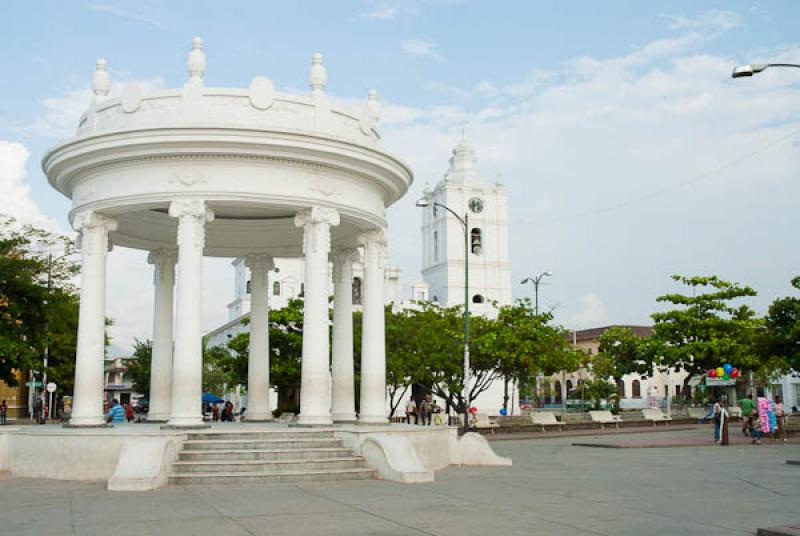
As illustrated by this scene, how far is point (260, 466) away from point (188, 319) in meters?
4.04

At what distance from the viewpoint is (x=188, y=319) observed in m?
20.9

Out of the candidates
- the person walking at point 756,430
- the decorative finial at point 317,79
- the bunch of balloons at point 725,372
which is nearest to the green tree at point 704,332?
the bunch of balloons at point 725,372

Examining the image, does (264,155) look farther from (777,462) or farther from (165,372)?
(777,462)

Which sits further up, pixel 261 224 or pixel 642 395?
pixel 261 224

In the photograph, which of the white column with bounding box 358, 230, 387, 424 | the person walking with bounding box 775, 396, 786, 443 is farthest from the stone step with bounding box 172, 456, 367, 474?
the person walking with bounding box 775, 396, 786, 443

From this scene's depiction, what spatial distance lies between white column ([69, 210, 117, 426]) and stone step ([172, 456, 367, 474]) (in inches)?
167

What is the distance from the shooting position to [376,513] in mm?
14047

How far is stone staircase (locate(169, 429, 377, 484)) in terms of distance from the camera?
61.6 feet

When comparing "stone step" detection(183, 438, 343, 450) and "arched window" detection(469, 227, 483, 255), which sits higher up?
"arched window" detection(469, 227, 483, 255)

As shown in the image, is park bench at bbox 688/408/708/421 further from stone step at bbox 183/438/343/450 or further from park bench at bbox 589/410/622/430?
stone step at bbox 183/438/343/450

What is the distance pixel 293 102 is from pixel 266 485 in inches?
382

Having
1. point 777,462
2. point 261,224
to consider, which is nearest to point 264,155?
point 261,224

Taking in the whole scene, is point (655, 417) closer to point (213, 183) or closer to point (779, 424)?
point (779, 424)

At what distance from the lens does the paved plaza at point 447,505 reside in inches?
496
